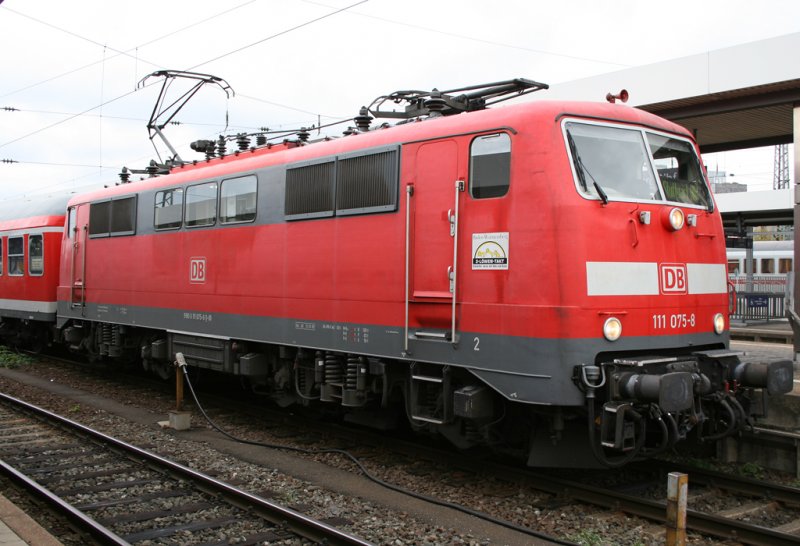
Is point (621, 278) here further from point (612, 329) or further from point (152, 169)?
point (152, 169)

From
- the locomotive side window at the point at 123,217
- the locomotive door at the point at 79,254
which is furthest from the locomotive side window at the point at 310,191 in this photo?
the locomotive door at the point at 79,254

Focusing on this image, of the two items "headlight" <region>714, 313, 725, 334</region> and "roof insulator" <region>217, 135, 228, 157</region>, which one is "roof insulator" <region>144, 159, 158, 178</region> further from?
"headlight" <region>714, 313, 725, 334</region>

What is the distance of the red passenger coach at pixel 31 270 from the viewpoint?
1691 cm

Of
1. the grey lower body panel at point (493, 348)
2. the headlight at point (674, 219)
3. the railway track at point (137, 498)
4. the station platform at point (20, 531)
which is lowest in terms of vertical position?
the railway track at point (137, 498)

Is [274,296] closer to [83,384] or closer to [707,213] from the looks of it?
[707,213]

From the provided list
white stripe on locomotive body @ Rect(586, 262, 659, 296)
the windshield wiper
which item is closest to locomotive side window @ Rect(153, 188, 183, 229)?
the windshield wiper

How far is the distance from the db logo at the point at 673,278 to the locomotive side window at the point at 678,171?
714mm

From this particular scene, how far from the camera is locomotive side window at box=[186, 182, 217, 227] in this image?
10766mm

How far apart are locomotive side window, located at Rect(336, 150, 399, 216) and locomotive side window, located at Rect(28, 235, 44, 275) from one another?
37.3 ft

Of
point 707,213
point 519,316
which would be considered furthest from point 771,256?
point 519,316

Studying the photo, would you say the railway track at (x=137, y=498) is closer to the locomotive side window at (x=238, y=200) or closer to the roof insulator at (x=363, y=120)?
the locomotive side window at (x=238, y=200)

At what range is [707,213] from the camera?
7.59 m

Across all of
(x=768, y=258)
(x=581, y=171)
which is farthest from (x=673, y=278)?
(x=768, y=258)

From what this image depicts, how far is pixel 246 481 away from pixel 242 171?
14.5 ft
